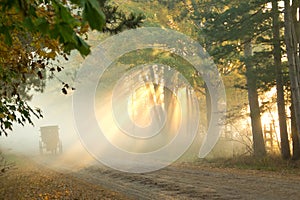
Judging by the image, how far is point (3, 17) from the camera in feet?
11.1

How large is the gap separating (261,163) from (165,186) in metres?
5.99

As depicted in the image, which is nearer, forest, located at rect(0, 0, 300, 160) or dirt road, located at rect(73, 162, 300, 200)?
forest, located at rect(0, 0, 300, 160)

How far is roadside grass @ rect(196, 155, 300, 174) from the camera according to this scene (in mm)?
15528

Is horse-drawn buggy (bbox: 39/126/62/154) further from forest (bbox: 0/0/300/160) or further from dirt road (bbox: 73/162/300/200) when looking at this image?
dirt road (bbox: 73/162/300/200)

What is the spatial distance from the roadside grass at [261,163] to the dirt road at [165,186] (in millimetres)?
755

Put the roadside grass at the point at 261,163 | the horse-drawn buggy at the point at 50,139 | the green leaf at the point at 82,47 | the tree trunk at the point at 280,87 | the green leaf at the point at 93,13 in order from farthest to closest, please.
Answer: the horse-drawn buggy at the point at 50,139 < the tree trunk at the point at 280,87 < the roadside grass at the point at 261,163 < the green leaf at the point at 82,47 < the green leaf at the point at 93,13

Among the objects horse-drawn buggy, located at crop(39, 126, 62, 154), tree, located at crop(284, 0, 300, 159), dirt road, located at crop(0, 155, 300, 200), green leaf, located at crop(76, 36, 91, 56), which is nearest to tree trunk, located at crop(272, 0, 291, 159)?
tree, located at crop(284, 0, 300, 159)

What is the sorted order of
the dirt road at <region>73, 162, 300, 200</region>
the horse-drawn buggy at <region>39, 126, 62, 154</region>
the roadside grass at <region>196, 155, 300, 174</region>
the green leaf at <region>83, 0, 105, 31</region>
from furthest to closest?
the horse-drawn buggy at <region>39, 126, 62, 154</region> < the roadside grass at <region>196, 155, 300, 174</region> < the dirt road at <region>73, 162, 300, 200</region> < the green leaf at <region>83, 0, 105, 31</region>

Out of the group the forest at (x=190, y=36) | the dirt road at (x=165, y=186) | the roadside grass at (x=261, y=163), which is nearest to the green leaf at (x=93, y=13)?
the forest at (x=190, y=36)

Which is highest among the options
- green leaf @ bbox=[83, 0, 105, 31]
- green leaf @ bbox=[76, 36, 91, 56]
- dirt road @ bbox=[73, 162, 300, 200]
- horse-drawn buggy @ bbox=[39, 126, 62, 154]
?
green leaf @ bbox=[83, 0, 105, 31]

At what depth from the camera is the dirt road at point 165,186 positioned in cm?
1098

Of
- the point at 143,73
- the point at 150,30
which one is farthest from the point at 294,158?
the point at 143,73

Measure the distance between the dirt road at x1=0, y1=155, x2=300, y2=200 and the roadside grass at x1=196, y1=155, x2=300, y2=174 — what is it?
755mm

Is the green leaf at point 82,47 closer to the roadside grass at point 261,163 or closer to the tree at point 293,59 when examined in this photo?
the roadside grass at point 261,163
